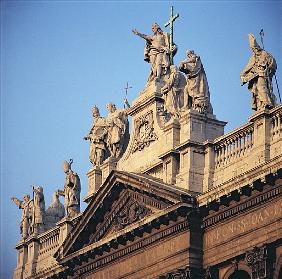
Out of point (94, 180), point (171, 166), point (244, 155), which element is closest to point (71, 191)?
point (94, 180)

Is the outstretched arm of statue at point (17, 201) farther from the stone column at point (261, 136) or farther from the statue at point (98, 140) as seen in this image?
the stone column at point (261, 136)

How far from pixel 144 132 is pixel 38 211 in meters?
10.0

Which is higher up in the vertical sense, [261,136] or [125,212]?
[261,136]

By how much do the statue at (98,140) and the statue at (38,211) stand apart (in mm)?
5555

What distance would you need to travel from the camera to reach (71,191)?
182 ft

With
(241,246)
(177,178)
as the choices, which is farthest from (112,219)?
(241,246)

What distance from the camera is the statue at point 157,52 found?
167 ft

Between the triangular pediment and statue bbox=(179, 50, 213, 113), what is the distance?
122 inches

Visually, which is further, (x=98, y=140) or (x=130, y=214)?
(x=98, y=140)

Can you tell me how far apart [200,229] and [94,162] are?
1010 centimetres

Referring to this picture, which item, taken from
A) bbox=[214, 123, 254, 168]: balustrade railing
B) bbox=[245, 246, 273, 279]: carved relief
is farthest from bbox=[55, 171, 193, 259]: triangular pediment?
bbox=[245, 246, 273, 279]: carved relief

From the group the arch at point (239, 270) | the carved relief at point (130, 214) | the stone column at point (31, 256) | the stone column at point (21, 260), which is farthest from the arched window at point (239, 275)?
the stone column at point (21, 260)

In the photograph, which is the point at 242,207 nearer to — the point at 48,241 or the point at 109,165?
the point at 109,165

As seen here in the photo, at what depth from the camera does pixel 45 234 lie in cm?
5697
